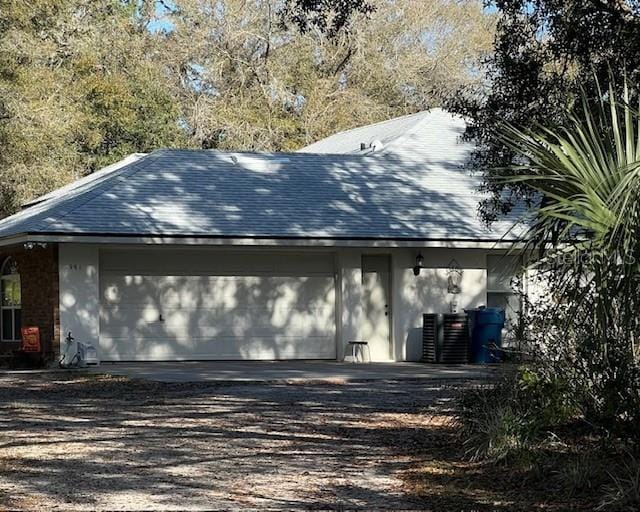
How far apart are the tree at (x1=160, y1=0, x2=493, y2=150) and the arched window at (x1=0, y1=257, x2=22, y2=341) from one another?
664 inches

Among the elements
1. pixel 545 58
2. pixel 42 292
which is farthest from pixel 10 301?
pixel 545 58

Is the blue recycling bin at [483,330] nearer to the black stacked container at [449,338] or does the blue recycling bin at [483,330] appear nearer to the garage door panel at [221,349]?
the black stacked container at [449,338]

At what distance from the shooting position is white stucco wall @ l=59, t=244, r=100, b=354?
23094 millimetres

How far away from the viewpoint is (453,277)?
25.3 meters

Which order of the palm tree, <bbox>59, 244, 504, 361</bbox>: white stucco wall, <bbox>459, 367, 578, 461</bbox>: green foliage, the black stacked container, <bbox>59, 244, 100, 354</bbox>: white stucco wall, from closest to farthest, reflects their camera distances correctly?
the palm tree
<bbox>459, 367, 578, 461</bbox>: green foliage
<bbox>59, 244, 100, 354</bbox>: white stucco wall
the black stacked container
<bbox>59, 244, 504, 361</bbox>: white stucco wall

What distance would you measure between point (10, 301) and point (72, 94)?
1160 cm

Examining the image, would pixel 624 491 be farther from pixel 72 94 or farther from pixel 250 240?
pixel 72 94

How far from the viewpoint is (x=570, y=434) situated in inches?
417

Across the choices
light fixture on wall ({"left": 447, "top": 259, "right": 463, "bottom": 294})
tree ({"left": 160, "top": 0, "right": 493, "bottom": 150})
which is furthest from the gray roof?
tree ({"left": 160, "top": 0, "right": 493, "bottom": 150})

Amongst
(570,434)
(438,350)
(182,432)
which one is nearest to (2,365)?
(438,350)

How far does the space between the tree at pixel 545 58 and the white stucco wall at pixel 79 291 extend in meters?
9.50

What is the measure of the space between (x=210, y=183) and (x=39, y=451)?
583 inches

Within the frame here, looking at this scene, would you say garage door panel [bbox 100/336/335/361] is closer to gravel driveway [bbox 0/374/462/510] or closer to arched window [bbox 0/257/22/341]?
arched window [bbox 0/257/22/341]

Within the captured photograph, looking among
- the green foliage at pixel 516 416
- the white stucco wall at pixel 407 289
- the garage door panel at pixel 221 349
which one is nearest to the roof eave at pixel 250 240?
the white stucco wall at pixel 407 289
